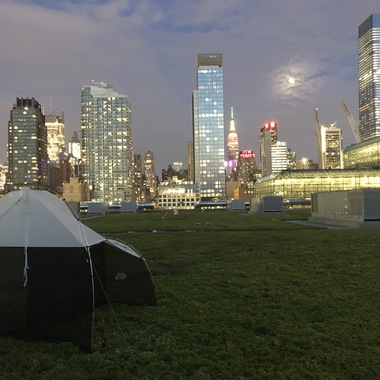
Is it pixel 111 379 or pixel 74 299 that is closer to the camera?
pixel 111 379

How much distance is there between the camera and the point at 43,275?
7.06 meters

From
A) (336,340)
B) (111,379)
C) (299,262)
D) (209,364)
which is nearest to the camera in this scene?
(111,379)

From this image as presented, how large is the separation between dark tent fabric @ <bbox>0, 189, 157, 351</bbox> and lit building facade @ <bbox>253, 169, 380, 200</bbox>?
114 meters

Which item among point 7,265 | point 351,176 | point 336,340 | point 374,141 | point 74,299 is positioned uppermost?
point 374,141

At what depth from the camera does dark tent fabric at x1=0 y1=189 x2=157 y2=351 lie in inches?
Answer: 274

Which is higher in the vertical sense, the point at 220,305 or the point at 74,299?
the point at 74,299

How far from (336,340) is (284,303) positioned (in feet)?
7.30

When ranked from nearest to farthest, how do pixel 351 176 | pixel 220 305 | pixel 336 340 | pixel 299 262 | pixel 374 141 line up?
pixel 336 340
pixel 220 305
pixel 299 262
pixel 351 176
pixel 374 141

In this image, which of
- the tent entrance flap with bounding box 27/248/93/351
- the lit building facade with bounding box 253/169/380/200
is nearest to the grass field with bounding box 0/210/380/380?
the tent entrance flap with bounding box 27/248/93/351

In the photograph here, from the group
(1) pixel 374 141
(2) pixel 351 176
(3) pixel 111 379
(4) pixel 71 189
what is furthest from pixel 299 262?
(4) pixel 71 189

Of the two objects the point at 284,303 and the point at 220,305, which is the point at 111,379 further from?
the point at 284,303

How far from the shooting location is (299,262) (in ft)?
47.3

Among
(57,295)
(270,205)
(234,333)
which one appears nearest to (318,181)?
(270,205)

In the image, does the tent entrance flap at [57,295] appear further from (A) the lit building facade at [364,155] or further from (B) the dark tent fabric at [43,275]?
(A) the lit building facade at [364,155]
